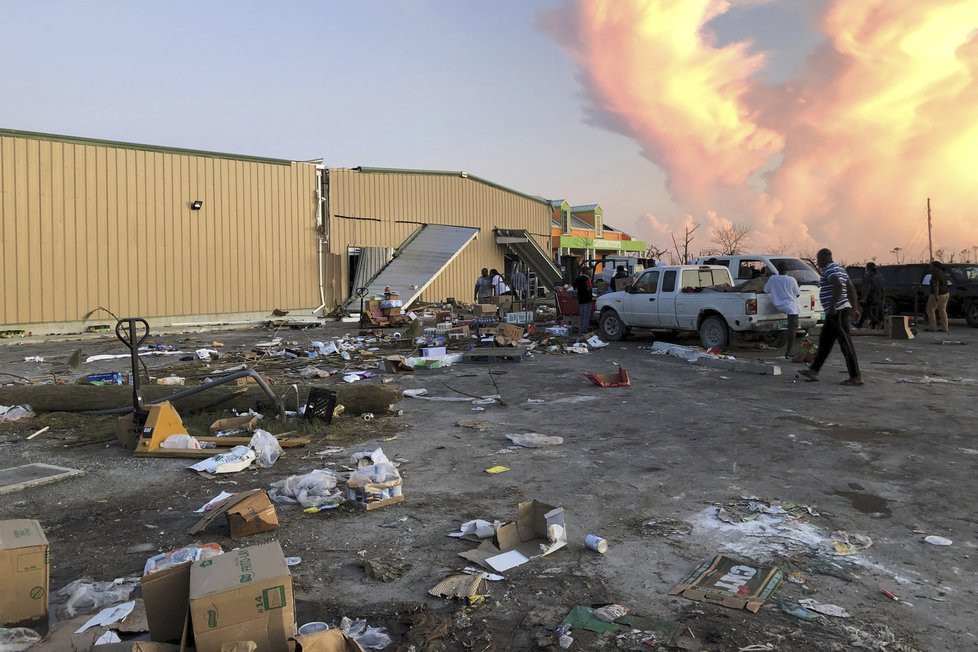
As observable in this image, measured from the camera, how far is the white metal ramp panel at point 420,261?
2356 centimetres

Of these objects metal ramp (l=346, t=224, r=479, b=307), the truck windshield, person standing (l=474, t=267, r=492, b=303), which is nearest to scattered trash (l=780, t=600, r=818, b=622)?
the truck windshield

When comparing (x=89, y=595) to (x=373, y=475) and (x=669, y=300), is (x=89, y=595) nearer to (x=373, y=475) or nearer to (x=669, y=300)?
(x=373, y=475)

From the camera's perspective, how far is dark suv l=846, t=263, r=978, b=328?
18.1m

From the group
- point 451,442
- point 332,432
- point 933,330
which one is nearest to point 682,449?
point 451,442

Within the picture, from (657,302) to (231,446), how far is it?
34.4 feet

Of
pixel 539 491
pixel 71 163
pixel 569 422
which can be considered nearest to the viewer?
pixel 539 491

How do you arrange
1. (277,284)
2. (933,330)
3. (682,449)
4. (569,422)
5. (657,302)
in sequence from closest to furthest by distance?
(682,449) → (569,422) → (657,302) → (933,330) → (277,284)

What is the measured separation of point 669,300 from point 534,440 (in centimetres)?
865

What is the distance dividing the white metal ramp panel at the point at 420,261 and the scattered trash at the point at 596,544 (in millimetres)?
19293

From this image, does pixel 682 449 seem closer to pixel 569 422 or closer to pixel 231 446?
pixel 569 422

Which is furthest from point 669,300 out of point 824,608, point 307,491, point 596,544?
point 824,608

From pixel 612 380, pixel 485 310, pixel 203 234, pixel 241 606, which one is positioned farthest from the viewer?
pixel 203 234

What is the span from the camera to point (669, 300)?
14250mm

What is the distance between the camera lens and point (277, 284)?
23469 millimetres
